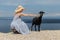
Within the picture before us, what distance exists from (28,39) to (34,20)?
543 centimetres

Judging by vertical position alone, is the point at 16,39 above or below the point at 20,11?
below

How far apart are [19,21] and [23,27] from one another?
393mm

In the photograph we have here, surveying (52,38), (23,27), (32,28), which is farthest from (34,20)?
(52,38)

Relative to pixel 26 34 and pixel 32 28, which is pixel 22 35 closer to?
pixel 26 34

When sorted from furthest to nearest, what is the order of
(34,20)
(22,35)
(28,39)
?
(34,20)
(22,35)
(28,39)

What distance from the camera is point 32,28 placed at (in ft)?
71.7

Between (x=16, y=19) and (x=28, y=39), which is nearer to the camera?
→ (x=28, y=39)

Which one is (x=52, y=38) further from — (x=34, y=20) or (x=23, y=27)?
(x=34, y=20)

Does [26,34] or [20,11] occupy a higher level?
[20,11]

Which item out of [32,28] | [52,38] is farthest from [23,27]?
[32,28]

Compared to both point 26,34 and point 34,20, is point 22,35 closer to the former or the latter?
point 26,34

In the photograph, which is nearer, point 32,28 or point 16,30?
point 16,30

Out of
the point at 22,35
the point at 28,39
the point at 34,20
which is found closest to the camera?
the point at 28,39

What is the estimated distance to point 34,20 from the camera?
816 inches
